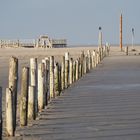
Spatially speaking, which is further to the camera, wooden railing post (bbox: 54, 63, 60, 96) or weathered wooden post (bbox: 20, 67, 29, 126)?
wooden railing post (bbox: 54, 63, 60, 96)

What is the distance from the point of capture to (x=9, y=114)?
981 cm

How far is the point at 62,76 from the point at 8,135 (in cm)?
933

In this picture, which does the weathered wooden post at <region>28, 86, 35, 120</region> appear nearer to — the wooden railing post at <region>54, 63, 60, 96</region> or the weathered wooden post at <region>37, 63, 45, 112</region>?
the weathered wooden post at <region>37, 63, 45, 112</region>

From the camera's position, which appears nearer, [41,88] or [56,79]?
[41,88]

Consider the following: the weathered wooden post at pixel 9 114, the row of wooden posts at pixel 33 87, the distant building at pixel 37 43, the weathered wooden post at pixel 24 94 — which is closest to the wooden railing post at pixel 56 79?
the row of wooden posts at pixel 33 87

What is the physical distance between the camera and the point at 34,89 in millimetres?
11484

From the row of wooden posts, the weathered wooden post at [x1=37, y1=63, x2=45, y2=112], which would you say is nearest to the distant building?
the row of wooden posts

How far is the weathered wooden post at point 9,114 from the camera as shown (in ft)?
31.8

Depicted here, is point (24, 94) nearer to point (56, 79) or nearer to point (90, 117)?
point (90, 117)

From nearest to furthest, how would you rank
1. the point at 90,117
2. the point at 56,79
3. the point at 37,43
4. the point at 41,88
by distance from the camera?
1. the point at 90,117
2. the point at 41,88
3. the point at 56,79
4. the point at 37,43

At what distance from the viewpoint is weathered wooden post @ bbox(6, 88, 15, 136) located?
969cm

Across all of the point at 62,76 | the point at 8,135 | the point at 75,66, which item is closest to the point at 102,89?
the point at 62,76

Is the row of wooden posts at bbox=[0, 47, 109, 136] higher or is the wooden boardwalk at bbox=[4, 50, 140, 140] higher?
the row of wooden posts at bbox=[0, 47, 109, 136]

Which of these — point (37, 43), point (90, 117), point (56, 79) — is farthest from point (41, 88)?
point (37, 43)
